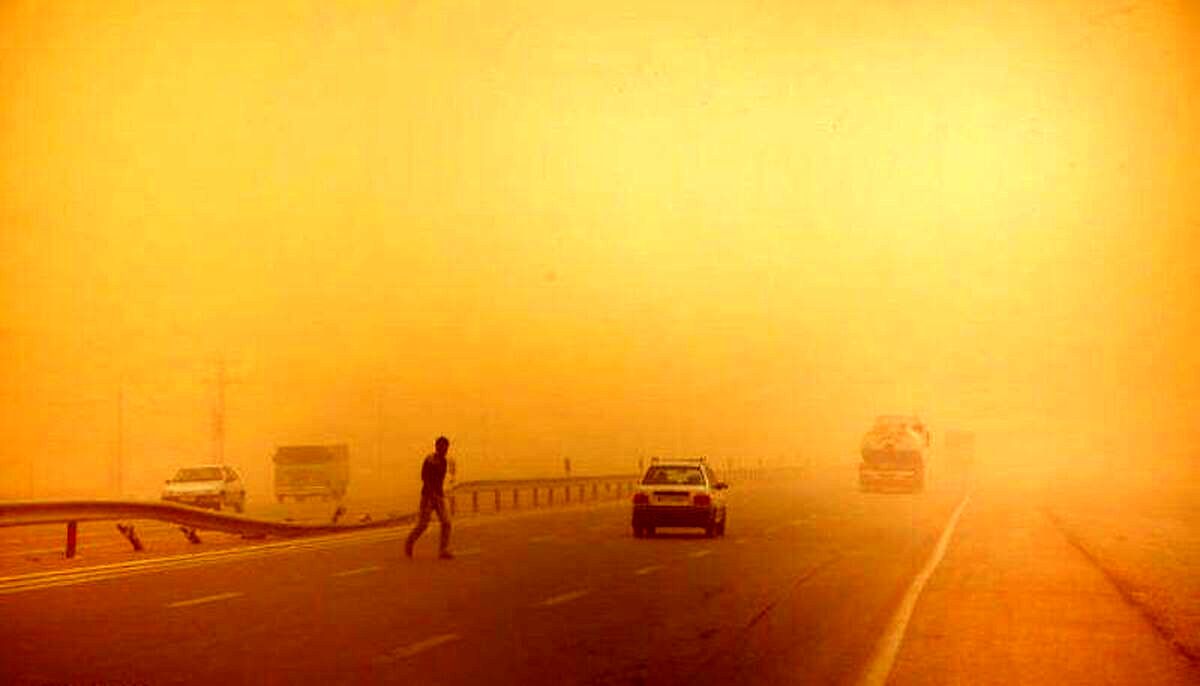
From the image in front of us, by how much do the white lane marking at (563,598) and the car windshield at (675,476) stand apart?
13.9 metres

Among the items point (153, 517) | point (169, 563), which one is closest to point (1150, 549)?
point (169, 563)

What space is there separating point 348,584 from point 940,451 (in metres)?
96.0

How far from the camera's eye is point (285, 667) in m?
11.8

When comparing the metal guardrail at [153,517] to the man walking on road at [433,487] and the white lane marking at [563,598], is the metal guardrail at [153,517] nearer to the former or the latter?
the man walking on road at [433,487]

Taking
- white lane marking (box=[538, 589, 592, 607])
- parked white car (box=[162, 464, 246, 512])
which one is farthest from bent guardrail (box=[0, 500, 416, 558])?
parked white car (box=[162, 464, 246, 512])

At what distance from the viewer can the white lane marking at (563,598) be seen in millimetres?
17672

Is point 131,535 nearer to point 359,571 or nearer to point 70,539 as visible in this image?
point 70,539

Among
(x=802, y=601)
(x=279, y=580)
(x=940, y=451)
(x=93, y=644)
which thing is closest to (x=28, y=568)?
(x=279, y=580)

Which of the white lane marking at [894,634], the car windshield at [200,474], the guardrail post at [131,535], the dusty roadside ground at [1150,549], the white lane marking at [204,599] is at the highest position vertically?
the car windshield at [200,474]

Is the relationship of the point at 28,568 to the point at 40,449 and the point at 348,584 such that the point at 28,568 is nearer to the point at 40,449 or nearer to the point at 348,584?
the point at 348,584

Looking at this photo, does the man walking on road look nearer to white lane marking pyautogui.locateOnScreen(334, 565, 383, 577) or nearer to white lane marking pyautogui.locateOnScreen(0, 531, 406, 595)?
white lane marking pyautogui.locateOnScreen(334, 565, 383, 577)

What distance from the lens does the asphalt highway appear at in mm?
11891

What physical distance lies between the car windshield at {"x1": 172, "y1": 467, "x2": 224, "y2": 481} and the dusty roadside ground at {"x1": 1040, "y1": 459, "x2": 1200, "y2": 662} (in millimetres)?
26052

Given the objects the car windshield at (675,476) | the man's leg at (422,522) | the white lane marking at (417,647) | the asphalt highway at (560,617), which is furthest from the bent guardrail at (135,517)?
the white lane marking at (417,647)
